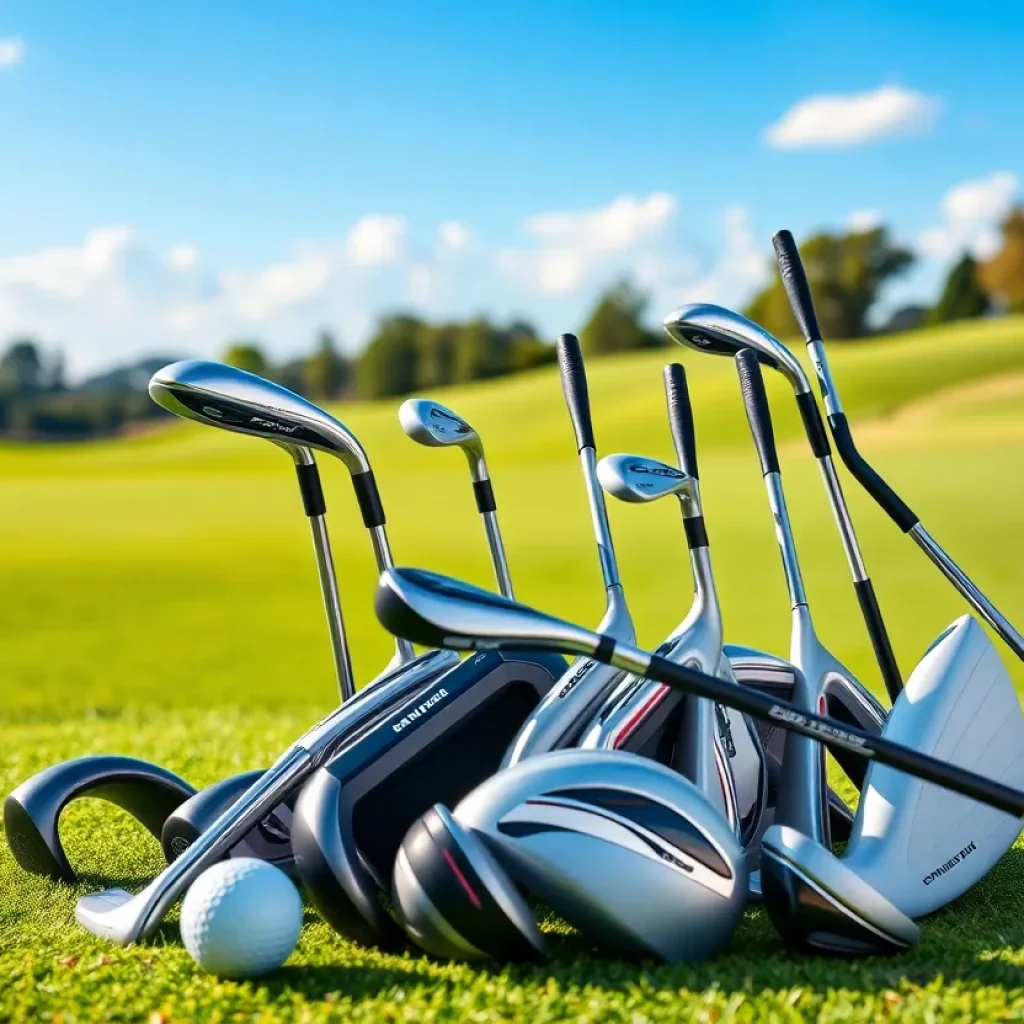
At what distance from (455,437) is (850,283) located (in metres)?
71.2

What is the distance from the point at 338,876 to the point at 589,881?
0.65 metres

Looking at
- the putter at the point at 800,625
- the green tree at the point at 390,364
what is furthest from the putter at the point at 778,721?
the green tree at the point at 390,364

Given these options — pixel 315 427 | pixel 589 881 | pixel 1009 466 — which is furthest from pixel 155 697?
pixel 1009 466

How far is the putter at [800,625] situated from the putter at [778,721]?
2.88ft

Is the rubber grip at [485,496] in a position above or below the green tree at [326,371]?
below

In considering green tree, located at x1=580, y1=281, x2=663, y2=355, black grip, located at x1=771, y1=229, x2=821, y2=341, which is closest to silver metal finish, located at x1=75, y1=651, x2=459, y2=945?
black grip, located at x1=771, y1=229, x2=821, y2=341

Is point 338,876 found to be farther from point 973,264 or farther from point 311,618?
point 973,264

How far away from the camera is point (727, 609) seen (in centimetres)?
1269

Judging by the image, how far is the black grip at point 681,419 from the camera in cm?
375

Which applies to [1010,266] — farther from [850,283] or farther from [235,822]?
[235,822]

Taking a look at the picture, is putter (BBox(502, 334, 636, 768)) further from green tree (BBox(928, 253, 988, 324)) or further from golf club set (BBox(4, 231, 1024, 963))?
green tree (BBox(928, 253, 988, 324))

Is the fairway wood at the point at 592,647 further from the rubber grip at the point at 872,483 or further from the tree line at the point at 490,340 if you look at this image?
the tree line at the point at 490,340

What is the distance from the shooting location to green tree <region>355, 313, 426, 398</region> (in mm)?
78625

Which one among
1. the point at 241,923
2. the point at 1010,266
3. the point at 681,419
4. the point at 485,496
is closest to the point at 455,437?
the point at 485,496
